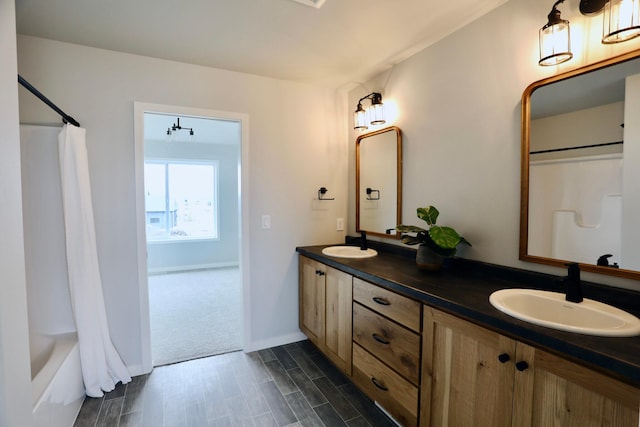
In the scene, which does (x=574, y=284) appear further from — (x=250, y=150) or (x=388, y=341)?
(x=250, y=150)

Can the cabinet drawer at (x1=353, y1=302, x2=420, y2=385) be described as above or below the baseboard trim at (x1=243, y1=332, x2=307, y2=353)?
above

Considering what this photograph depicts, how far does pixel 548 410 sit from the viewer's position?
1013 mm

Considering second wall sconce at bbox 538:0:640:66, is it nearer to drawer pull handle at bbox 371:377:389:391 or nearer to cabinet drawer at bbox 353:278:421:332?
cabinet drawer at bbox 353:278:421:332

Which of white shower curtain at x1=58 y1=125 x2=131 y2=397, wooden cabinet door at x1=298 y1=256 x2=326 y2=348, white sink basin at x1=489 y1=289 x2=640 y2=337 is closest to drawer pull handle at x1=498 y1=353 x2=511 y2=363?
white sink basin at x1=489 y1=289 x2=640 y2=337

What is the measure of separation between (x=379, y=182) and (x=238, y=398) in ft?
6.39

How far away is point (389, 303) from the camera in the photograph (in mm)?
1683

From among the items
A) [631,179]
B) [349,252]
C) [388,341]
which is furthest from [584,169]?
[349,252]

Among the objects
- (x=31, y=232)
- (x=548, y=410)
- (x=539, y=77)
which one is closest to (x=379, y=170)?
(x=539, y=77)

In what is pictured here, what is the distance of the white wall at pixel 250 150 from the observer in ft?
7.02

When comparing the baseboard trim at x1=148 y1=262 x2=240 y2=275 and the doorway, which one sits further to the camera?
the baseboard trim at x1=148 y1=262 x2=240 y2=275

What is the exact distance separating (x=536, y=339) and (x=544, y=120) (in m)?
1.10

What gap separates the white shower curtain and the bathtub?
77 mm

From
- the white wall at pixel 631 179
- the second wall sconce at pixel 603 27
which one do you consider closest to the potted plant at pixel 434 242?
the white wall at pixel 631 179

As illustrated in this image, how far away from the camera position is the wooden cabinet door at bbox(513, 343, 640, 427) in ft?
2.80
